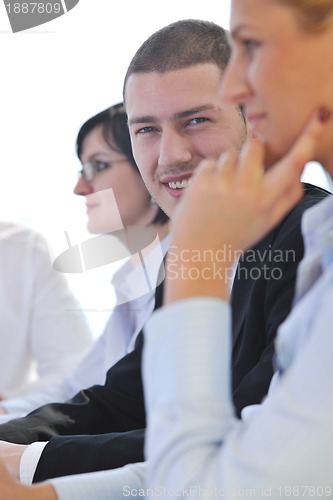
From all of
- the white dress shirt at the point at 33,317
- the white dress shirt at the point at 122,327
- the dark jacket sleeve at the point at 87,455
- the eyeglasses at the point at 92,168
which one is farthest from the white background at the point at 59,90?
the dark jacket sleeve at the point at 87,455

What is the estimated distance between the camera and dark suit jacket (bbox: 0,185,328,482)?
114 cm

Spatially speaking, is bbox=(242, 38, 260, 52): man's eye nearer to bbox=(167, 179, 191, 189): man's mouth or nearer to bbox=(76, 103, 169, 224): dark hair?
bbox=(167, 179, 191, 189): man's mouth

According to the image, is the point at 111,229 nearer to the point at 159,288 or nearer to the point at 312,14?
the point at 159,288

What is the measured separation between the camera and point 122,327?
6.72 ft

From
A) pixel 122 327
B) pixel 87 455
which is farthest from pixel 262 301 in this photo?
pixel 122 327

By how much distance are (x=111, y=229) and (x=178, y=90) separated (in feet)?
2.70

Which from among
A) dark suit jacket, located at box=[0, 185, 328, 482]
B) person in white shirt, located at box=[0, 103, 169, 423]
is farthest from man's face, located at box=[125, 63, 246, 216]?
person in white shirt, located at box=[0, 103, 169, 423]

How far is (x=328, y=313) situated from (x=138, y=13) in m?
2.35

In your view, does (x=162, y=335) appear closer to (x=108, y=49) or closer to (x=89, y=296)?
(x=89, y=296)

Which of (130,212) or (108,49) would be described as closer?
(130,212)

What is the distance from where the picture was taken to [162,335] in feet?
2.29

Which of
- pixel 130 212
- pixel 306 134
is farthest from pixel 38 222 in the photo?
pixel 306 134

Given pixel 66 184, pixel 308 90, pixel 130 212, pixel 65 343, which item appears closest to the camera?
pixel 308 90

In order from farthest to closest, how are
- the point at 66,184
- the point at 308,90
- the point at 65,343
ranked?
the point at 66,184
the point at 65,343
the point at 308,90
